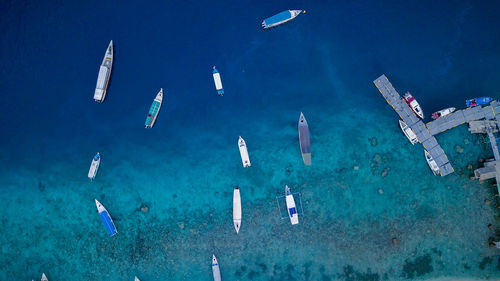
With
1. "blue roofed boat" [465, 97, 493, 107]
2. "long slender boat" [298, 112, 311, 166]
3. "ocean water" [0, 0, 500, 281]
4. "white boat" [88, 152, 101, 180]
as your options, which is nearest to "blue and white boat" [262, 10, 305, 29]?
"ocean water" [0, 0, 500, 281]

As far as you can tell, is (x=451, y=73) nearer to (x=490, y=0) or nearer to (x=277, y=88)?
(x=490, y=0)

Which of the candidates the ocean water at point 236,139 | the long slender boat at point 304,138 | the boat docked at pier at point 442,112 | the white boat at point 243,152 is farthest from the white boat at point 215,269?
the boat docked at pier at point 442,112

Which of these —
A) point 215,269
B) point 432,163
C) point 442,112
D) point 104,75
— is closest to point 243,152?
point 215,269

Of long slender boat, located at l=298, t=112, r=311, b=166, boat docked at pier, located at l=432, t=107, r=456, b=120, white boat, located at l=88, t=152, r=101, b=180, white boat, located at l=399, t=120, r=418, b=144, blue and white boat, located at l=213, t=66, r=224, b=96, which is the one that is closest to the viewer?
boat docked at pier, located at l=432, t=107, r=456, b=120

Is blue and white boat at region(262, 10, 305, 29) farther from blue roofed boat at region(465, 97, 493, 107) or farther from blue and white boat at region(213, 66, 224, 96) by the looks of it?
blue roofed boat at region(465, 97, 493, 107)

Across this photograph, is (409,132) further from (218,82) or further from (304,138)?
(218,82)

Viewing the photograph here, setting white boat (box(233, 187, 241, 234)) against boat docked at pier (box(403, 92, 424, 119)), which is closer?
boat docked at pier (box(403, 92, 424, 119))

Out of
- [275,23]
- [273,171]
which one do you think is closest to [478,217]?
[273,171]
